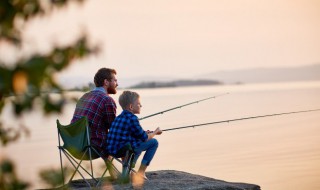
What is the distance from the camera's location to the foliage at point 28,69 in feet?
5.03

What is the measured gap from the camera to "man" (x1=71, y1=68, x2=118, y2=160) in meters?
5.65

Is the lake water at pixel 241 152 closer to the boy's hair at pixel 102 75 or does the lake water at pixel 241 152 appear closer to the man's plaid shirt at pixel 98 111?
the man's plaid shirt at pixel 98 111

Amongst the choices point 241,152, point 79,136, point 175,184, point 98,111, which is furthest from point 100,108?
point 241,152

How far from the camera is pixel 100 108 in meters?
5.67

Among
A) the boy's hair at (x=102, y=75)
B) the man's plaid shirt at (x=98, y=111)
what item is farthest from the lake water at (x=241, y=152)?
the boy's hair at (x=102, y=75)

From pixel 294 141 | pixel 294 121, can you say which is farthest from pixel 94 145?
pixel 294 121

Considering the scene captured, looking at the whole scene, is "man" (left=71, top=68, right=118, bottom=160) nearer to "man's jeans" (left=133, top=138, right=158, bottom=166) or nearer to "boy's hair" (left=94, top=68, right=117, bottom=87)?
"boy's hair" (left=94, top=68, right=117, bottom=87)

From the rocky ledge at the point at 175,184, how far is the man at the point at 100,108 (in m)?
0.35

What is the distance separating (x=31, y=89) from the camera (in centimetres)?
156

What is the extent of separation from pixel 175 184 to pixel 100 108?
0.80m

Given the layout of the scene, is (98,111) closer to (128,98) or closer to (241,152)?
(128,98)

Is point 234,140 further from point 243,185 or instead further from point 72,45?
point 72,45

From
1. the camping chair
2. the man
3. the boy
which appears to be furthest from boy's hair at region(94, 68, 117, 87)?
the camping chair

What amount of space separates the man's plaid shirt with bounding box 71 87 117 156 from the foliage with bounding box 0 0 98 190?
3901 mm
